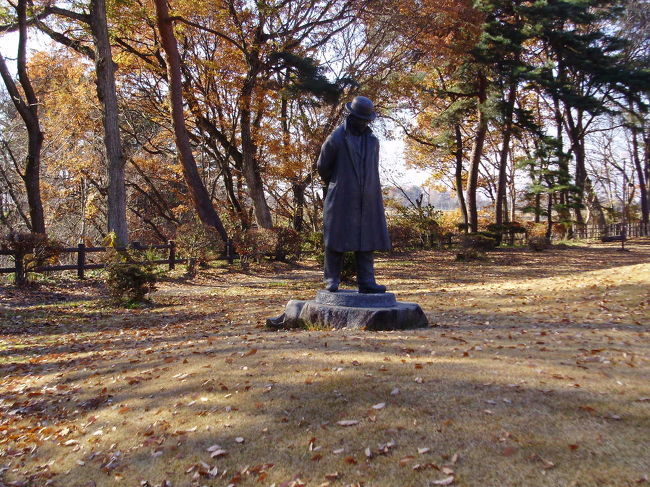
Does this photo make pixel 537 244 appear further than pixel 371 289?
Yes

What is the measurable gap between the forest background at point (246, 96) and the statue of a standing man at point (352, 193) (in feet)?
31.8

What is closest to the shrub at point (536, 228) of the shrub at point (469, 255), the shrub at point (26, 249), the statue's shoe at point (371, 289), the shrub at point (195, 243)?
the shrub at point (469, 255)

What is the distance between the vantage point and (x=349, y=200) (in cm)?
677

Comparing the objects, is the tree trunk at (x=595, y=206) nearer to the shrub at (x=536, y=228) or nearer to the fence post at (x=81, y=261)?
the shrub at (x=536, y=228)

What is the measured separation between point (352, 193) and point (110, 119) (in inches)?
407

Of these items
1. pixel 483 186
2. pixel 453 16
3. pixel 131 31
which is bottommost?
pixel 483 186

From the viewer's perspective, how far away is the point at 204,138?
22.8m

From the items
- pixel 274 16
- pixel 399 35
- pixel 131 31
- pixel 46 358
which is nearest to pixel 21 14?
pixel 131 31

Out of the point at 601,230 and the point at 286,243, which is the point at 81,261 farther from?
the point at 601,230

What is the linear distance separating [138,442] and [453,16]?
21.7m

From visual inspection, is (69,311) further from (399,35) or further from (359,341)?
(399,35)

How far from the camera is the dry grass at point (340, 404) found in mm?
3191

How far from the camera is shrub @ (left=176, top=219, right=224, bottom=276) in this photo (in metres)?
16.3

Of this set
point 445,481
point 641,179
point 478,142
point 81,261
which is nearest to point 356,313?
point 445,481
